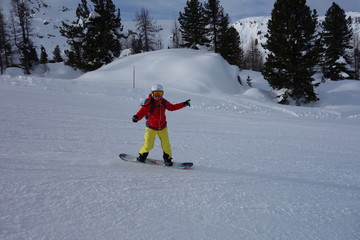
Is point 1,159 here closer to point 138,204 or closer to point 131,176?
point 131,176

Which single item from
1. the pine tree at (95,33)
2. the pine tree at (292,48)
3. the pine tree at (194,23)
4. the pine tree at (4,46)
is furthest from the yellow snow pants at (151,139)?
the pine tree at (4,46)

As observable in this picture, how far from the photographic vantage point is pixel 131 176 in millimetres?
3898

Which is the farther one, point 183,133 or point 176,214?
point 183,133

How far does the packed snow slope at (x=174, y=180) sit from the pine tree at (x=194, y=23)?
27.3 m

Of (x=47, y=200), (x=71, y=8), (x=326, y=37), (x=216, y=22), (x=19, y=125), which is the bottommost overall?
(x=47, y=200)

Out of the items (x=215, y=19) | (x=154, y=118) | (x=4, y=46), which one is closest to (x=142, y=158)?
(x=154, y=118)

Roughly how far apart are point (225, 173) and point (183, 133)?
10.4 feet

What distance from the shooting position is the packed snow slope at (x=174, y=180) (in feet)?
8.61

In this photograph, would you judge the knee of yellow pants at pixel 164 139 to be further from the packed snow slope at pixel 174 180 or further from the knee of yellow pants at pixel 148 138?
the packed snow slope at pixel 174 180

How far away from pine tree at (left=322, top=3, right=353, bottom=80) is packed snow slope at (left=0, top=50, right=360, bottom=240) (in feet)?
94.0

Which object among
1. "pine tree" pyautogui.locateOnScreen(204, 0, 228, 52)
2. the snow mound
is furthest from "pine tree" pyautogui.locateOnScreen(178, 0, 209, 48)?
the snow mound

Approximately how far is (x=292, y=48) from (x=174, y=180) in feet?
68.5

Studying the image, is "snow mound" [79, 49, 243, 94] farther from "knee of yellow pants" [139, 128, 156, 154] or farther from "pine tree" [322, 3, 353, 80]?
"pine tree" [322, 3, 353, 80]

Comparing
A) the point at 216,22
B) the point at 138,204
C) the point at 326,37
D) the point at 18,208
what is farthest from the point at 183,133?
the point at 326,37
